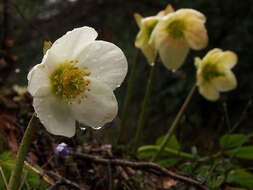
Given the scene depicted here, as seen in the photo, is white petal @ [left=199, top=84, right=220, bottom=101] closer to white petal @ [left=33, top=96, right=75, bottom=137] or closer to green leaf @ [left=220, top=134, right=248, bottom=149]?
green leaf @ [left=220, top=134, right=248, bottom=149]

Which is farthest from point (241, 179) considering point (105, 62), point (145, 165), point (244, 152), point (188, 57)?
point (188, 57)

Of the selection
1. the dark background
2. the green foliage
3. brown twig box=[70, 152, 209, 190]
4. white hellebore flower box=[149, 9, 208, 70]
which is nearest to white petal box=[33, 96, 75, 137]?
the green foliage

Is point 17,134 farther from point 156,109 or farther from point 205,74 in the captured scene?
point 156,109

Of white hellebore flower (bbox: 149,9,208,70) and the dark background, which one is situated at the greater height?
Result: white hellebore flower (bbox: 149,9,208,70)

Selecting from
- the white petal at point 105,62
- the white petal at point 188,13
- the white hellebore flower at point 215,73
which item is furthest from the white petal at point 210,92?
the white petal at point 105,62

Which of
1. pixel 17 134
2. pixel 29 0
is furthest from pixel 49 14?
pixel 17 134

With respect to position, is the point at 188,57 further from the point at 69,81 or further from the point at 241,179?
the point at 69,81

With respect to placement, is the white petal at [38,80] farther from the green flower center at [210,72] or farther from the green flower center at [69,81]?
the green flower center at [210,72]
